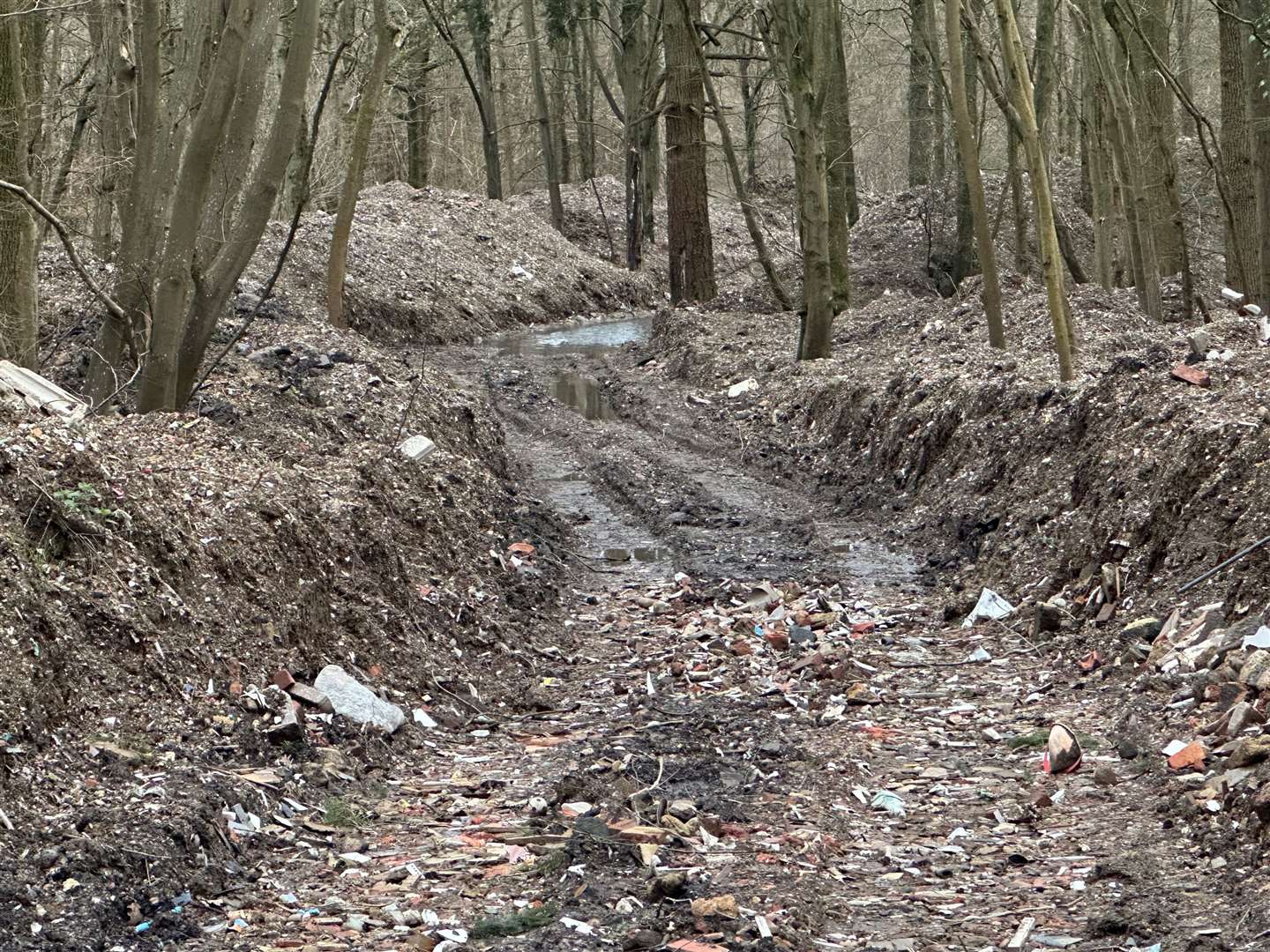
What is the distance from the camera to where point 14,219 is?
1020cm

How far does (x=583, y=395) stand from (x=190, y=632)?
11.6 metres

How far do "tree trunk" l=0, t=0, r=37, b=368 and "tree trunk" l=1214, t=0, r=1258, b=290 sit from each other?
10876 millimetres

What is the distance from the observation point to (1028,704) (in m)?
6.58

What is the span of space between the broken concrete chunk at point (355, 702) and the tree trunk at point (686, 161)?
14.5m

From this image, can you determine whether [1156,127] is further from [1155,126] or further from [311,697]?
[311,697]

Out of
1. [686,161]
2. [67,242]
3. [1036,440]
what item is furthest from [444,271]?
[67,242]

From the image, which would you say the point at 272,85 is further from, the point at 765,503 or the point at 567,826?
the point at 567,826

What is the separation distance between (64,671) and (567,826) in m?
2.07

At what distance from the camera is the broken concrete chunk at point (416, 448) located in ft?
→ 31.6

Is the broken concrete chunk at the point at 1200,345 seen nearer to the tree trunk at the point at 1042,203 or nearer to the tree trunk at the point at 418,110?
the tree trunk at the point at 1042,203

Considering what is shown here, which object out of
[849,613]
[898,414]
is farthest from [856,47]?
[849,613]

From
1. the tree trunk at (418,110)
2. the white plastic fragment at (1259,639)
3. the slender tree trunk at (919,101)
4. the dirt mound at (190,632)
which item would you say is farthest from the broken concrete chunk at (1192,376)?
the tree trunk at (418,110)

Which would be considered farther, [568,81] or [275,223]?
[568,81]

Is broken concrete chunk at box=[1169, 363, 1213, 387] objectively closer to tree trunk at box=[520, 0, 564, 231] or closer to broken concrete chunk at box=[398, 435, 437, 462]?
broken concrete chunk at box=[398, 435, 437, 462]
